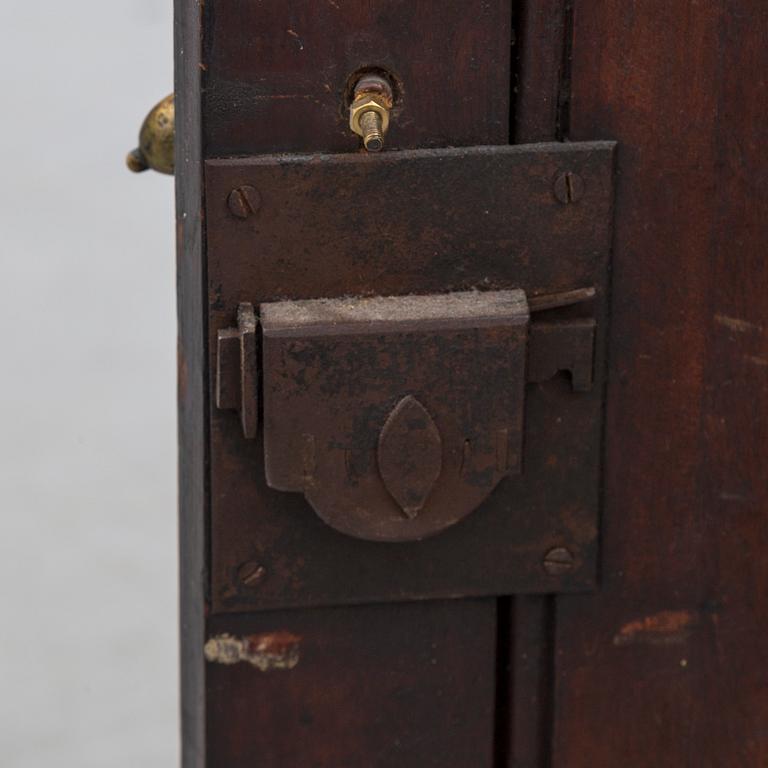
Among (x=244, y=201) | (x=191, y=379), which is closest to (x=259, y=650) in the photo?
(x=191, y=379)

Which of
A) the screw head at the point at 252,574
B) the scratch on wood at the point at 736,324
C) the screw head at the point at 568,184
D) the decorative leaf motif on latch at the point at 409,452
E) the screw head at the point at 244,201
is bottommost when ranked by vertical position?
the screw head at the point at 252,574

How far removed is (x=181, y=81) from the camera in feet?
2.74

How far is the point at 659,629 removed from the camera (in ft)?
3.01

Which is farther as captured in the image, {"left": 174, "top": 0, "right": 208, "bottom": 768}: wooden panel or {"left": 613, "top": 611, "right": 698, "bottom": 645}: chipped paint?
{"left": 613, "top": 611, "right": 698, "bottom": 645}: chipped paint

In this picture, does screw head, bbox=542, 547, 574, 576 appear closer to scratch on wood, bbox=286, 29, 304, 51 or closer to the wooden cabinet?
the wooden cabinet

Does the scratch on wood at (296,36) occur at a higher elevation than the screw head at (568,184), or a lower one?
higher

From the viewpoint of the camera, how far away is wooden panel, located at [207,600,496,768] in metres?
0.89

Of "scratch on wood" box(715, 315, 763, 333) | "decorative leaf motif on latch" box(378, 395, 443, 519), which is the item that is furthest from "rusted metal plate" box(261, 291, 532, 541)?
"scratch on wood" box(715, 315, 763, 333)

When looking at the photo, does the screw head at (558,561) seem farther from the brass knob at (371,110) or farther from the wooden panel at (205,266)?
the brass knob at (371,110)

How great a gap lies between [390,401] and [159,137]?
25cm

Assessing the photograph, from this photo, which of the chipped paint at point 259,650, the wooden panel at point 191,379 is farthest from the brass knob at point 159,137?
the chipped paint at point 259,650

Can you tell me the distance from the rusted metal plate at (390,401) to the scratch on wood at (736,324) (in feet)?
0.41

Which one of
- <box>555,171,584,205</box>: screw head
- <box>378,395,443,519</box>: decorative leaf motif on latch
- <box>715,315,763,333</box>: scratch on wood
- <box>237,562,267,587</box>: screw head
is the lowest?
<box>237,562,267,587</box>: screw head

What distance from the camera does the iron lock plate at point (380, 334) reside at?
0.80 metres
